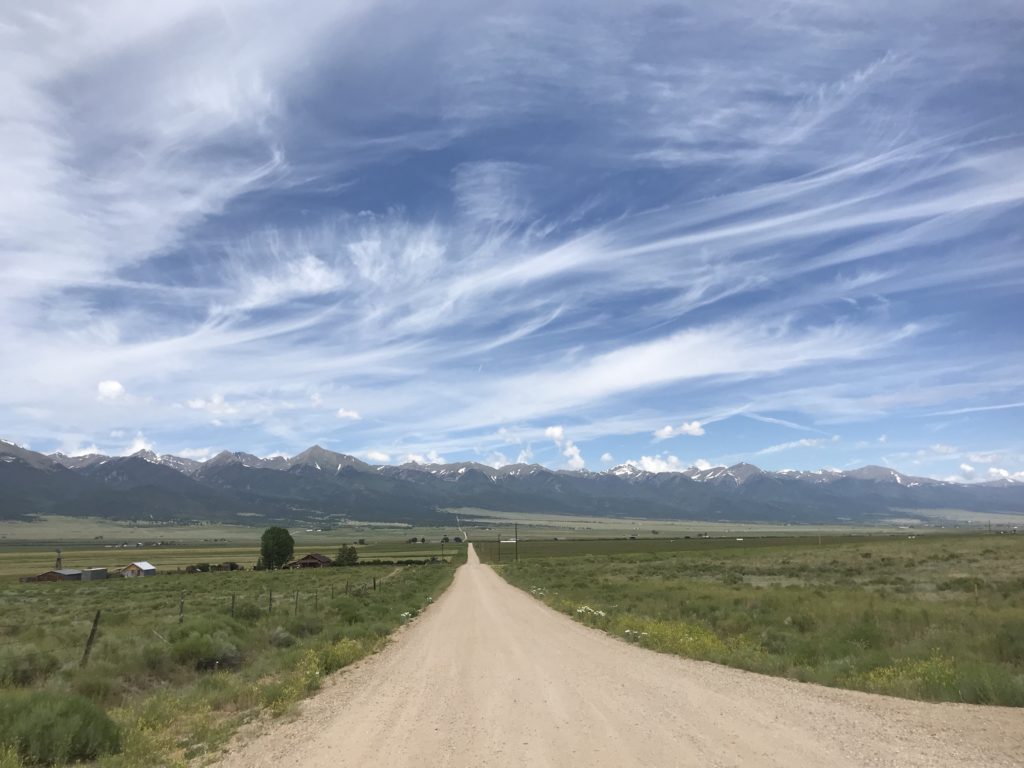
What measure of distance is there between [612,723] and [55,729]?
288 inches

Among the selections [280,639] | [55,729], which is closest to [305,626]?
[280,639]

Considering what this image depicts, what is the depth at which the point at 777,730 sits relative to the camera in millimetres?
8445

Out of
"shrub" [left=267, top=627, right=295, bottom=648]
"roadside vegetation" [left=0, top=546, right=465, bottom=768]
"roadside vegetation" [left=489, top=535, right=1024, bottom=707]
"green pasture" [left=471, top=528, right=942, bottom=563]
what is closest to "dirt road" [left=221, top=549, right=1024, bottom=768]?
"roadside vegetation" [left=489, top=535, right=1024, bottom=707]

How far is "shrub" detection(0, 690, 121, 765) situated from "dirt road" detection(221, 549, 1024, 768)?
1.77 meters

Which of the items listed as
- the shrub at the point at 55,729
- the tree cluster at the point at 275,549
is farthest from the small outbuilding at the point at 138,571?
the shrub at the point at 55,729

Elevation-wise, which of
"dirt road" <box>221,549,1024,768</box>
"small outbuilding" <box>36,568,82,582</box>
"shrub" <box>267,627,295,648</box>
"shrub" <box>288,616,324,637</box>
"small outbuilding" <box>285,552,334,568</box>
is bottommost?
"small outbuilding" <box>285,552,334,568</box>

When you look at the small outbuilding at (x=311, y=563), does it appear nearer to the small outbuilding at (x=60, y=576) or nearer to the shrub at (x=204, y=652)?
the small outbuilding at (x=60, y=576)

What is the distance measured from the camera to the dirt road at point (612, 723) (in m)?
7.60

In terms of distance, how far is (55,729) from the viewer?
827 centimetres

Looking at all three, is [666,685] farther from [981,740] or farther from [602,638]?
[602,638]

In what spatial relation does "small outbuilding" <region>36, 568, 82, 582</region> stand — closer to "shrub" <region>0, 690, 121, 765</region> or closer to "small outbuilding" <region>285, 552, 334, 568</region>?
"small outbuilding" <region>285, 552, 334, 568</region>

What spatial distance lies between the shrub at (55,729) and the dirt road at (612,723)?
177 cm

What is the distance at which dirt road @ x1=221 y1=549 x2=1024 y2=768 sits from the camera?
24.9 ft

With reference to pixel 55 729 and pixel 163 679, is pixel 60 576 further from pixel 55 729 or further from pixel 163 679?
pixel 55 729
